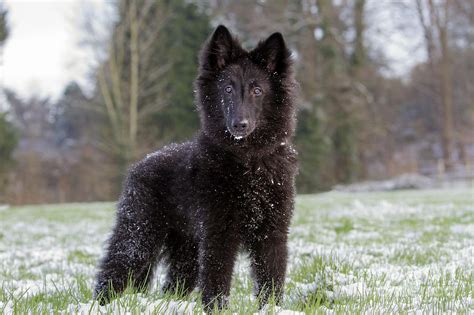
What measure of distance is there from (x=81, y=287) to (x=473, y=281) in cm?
318

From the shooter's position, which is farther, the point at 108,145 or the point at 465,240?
the point at 108,145

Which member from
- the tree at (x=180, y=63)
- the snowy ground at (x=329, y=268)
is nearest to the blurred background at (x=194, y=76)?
the tree at (x=180, y=63)

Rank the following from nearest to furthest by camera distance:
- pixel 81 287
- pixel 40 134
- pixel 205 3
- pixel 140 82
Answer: pixel 81 287
pixel 140 82
pixel 205 3
pixel 40 134

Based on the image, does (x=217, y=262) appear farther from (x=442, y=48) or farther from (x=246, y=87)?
(x=442, y=48)

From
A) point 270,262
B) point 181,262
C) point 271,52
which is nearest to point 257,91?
point 271,52

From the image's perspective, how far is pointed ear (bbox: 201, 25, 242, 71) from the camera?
13.1 feet

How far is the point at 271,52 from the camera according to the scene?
3994 mm

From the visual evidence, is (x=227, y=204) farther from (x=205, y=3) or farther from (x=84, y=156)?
(x=205, y=3)

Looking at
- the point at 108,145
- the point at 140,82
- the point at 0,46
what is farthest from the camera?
the point at 140,82

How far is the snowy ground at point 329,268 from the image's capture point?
3055mm

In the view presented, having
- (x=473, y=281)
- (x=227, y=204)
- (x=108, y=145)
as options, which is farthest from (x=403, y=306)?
(x=108, y=145)

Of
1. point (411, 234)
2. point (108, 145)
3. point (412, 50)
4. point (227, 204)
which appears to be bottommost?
point (411, 234)

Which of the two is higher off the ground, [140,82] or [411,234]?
[140,82]

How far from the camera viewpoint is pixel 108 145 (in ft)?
84.1
